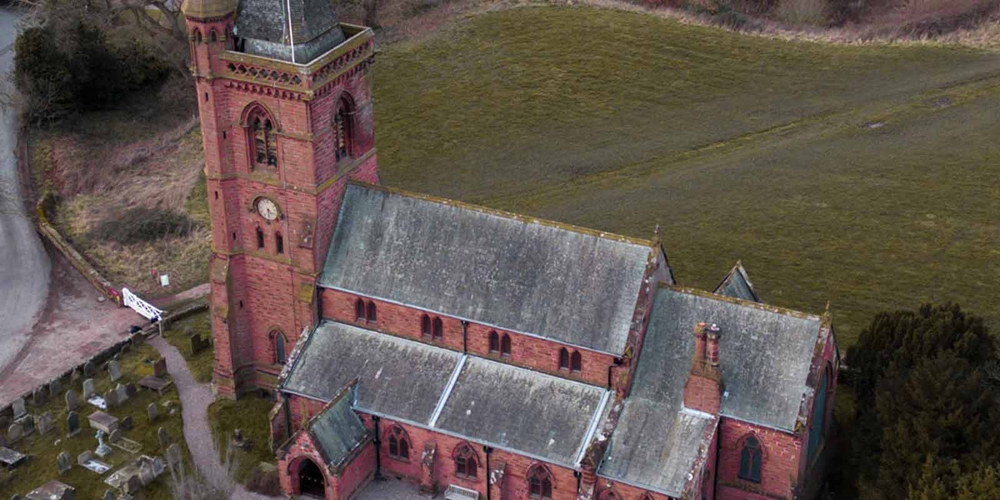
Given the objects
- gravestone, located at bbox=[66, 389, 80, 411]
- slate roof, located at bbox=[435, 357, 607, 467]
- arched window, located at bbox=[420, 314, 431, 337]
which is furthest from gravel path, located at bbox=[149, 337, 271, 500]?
arched window, located at bbox=[420, 314, 431, 337]

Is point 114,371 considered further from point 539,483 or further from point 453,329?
point 539,483

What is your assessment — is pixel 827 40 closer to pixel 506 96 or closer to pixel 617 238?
pixel 506 96

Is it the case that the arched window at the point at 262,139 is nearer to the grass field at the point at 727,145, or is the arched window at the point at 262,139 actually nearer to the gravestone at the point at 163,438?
the gravestone at the point at 163,438

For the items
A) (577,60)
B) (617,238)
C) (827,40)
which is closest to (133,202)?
(577,60)

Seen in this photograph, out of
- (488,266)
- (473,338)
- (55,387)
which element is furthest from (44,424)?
(488,266)

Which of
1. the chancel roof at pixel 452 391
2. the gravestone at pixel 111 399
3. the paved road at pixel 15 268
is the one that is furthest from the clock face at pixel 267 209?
the paved road at pixel 15 268

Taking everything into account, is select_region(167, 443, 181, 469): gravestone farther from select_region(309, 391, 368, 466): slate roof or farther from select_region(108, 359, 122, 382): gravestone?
select_region(108, 359, 122, 382): gravestone
